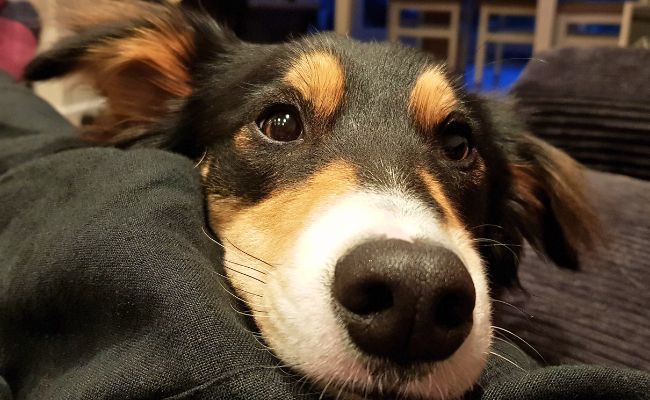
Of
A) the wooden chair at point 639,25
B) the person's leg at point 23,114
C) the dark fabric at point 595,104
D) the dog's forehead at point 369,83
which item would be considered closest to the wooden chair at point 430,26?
the wooden chair at point 639,25

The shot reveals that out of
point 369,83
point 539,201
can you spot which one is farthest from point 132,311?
point 539,201

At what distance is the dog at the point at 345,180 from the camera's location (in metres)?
0.71

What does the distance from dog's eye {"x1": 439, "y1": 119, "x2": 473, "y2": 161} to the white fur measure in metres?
0.39

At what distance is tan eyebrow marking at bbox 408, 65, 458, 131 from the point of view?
1.16 meters

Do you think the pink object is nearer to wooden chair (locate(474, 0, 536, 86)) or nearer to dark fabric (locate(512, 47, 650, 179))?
dark fabric (locate(512, 47, 650, 179))

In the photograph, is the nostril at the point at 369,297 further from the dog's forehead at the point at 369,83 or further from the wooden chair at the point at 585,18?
the wooden chair at the point at 585,18

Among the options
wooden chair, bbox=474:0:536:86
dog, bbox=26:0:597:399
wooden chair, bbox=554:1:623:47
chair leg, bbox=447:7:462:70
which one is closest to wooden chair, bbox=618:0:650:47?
wooden chair, bbox=554:1:623:47

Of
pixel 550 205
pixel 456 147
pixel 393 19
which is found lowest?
pixel 393 19

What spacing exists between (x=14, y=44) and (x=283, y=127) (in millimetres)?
2177

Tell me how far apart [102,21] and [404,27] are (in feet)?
19.7

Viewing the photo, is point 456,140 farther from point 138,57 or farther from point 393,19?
point 393,19

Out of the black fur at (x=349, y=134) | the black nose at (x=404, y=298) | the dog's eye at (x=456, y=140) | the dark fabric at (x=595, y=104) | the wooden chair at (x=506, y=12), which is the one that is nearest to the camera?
the black nose at (x=404, y=298)

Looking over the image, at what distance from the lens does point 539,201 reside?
61.0 inches

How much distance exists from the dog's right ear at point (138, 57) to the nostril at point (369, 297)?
2.76 ft
